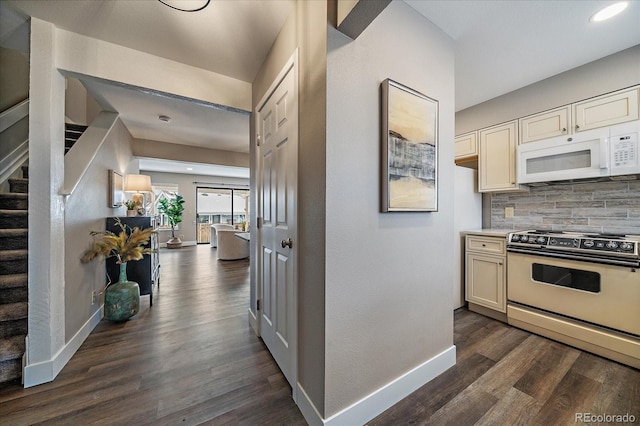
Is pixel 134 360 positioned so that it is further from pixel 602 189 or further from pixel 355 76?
pixel 602 189

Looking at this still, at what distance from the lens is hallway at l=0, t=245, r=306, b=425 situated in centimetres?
137

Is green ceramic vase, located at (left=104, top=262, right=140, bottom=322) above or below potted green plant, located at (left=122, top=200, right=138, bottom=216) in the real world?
below

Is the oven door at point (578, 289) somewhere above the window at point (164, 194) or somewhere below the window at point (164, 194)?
below

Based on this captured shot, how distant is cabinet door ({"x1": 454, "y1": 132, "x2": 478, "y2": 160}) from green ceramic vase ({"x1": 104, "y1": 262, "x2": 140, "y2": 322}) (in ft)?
13.8

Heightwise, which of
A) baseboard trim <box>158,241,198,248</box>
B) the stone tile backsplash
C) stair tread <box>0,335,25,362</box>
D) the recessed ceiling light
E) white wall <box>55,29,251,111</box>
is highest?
the recessed ceiling light

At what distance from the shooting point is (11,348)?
5.32ft

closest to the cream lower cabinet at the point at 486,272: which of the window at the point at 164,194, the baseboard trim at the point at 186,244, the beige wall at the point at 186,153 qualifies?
the beige wall at the point at 186,153

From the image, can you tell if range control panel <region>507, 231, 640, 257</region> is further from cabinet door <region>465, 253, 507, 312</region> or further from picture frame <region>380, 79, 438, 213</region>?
picture frame <region>380, 79, 438, 213</region>

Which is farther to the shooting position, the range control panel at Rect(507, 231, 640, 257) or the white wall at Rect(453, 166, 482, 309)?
the white wall at Rect(453, 166, 482, 309)

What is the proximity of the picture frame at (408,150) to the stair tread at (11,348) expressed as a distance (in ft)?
8.55

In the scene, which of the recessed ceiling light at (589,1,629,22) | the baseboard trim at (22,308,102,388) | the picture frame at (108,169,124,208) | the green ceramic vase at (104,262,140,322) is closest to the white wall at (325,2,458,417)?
the recessed ceiling light at (589,1,629,22)

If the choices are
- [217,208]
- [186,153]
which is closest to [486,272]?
[186,153]

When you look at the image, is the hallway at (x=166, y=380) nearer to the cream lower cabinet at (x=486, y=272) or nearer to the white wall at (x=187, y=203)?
the cream lower cabinet at (x=486, y=272)

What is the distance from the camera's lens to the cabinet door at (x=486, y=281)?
2471 mm
